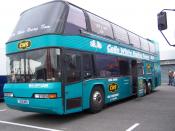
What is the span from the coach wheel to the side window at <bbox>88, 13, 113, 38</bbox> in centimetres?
238

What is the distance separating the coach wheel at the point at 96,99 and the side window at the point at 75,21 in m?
2.42

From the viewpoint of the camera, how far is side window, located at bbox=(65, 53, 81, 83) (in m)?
8.34

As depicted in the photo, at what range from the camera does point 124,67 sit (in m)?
13.0

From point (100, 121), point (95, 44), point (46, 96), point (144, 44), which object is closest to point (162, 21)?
point (95, 44)

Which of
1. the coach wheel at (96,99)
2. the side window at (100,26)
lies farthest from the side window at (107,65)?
the side window at (100,26)

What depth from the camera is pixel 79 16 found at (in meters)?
9.58

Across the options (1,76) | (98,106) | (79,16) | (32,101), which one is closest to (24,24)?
(79,16)

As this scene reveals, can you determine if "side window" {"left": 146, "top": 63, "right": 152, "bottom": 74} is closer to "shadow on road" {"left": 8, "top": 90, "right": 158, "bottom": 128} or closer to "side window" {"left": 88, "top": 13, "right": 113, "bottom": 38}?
"side window" {"left": 88, "top": 13, "right": 113, "bottom": 38}

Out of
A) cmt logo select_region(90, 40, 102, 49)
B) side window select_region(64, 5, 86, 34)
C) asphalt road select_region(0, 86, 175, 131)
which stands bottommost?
asphalt road select_region(0, 86, 175, 131)

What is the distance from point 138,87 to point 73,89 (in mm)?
6227

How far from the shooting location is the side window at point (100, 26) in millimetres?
10495

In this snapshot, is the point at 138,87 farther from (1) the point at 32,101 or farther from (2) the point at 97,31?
(1) the point at 32,101

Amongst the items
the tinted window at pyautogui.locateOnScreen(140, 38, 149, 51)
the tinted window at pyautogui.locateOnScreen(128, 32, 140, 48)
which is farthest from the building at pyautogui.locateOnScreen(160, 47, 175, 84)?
the tinted window at pyautogui.locateOnScreen(128, 32, 140, 48)

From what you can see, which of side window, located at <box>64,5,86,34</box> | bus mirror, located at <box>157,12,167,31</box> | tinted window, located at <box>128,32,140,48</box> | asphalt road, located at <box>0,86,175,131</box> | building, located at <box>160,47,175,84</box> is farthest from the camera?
building, located at <box>160,47,175,84</box>
